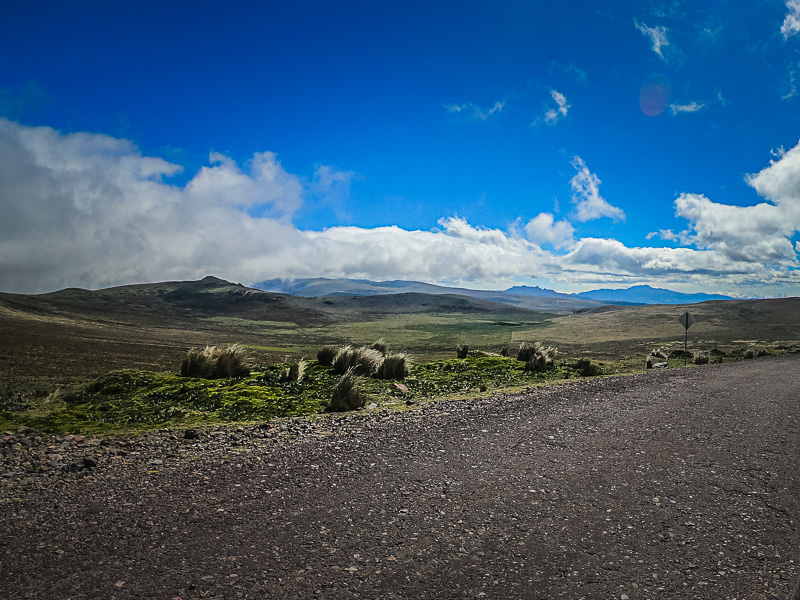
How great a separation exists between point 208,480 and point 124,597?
1850 mm

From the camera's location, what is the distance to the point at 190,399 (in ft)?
27.6

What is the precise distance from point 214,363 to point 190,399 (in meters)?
2.47

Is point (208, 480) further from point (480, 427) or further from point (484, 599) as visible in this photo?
point (480, 427)

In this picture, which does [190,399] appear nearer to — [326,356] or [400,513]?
[326,356]

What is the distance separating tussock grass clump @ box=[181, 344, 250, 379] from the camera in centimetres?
1059

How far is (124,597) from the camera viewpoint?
2.76 m

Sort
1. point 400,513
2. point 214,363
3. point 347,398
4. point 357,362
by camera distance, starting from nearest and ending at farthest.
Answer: point 400,513
point 347,398
point 214,363
point 357,362

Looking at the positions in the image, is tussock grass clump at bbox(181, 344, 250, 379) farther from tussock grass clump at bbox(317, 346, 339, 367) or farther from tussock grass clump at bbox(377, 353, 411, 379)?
tussock grass clump at bbox(377, 353, 411, 379)

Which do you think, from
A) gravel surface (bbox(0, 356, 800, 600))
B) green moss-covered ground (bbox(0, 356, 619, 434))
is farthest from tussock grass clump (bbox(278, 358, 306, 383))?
gravel surface (bbox(0, 356, 800, 600))

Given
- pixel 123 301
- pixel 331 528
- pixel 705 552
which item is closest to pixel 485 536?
pixel 331 528

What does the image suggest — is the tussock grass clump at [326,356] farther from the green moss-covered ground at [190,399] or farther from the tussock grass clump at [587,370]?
the tussock grass clump at [587,370]

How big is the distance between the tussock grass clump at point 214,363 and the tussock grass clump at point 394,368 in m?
3.58

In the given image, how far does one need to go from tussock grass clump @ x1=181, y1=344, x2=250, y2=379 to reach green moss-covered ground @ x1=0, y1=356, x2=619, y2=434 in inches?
17.5

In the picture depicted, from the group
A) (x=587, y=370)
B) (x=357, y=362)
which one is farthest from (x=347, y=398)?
(x=587, y=370)
